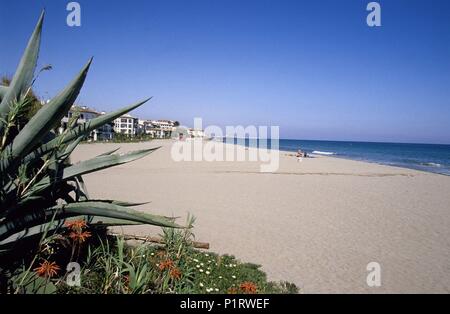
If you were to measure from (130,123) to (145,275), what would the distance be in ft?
298

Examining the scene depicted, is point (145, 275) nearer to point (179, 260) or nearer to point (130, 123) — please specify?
point (179, 260)

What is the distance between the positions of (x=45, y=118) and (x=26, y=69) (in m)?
0.59

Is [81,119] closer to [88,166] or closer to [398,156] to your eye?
[88,166]

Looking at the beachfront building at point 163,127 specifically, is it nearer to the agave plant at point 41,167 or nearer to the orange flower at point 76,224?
the agave plant at point 41,167

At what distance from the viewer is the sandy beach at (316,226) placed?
5.13m

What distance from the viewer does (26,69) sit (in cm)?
246

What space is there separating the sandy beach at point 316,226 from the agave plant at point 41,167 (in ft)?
10.6

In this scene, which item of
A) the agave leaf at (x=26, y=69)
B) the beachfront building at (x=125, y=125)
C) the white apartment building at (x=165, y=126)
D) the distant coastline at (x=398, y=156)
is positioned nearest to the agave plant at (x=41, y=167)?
the agave leaf at (x=26, y=69)

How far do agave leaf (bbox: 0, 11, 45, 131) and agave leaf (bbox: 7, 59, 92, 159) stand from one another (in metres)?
0.35

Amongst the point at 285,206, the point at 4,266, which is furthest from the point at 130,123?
the point at 4,266

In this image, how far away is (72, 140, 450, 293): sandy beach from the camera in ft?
16.8

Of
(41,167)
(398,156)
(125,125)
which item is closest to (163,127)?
(125,125)

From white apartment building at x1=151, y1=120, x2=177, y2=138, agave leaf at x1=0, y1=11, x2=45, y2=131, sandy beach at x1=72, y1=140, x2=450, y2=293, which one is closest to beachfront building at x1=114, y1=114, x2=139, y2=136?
white apartment building at x1=151, y1=120, x2=177, y2=138
